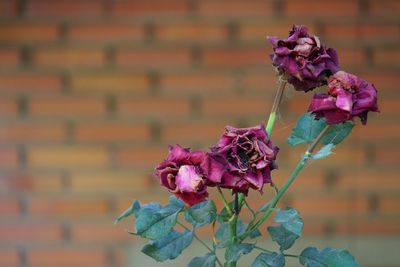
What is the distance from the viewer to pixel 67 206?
2670 mm

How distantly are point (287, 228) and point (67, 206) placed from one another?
1951mm

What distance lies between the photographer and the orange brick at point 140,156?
2.65m

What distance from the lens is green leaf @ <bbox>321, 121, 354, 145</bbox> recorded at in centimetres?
87

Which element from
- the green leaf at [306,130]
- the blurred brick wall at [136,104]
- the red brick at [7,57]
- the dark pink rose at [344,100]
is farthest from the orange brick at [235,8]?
the dark pink rose at [344,100]

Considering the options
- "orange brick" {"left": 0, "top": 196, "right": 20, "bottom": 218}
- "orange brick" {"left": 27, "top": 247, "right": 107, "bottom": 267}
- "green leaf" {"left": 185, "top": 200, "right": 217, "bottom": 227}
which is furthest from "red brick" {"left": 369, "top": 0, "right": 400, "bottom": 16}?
"green leaf" {"left": 185, "top": 200, "right": 217, "bottom": 227}

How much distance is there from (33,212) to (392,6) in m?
1.52

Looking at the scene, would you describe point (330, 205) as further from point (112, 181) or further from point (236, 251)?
point (236, 251)

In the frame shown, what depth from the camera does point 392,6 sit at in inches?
104

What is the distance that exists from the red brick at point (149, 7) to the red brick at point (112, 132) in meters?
0.41

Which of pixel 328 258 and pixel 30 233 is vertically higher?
pixel 328 258

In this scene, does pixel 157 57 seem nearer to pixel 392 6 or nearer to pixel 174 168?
pixel 392 6

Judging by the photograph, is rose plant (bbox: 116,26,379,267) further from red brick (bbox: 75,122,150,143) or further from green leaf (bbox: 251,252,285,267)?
red brick (bbox: 75,122,150,143)

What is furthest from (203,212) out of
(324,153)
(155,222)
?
(324,153)

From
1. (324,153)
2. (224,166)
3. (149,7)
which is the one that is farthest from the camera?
(149,7)
